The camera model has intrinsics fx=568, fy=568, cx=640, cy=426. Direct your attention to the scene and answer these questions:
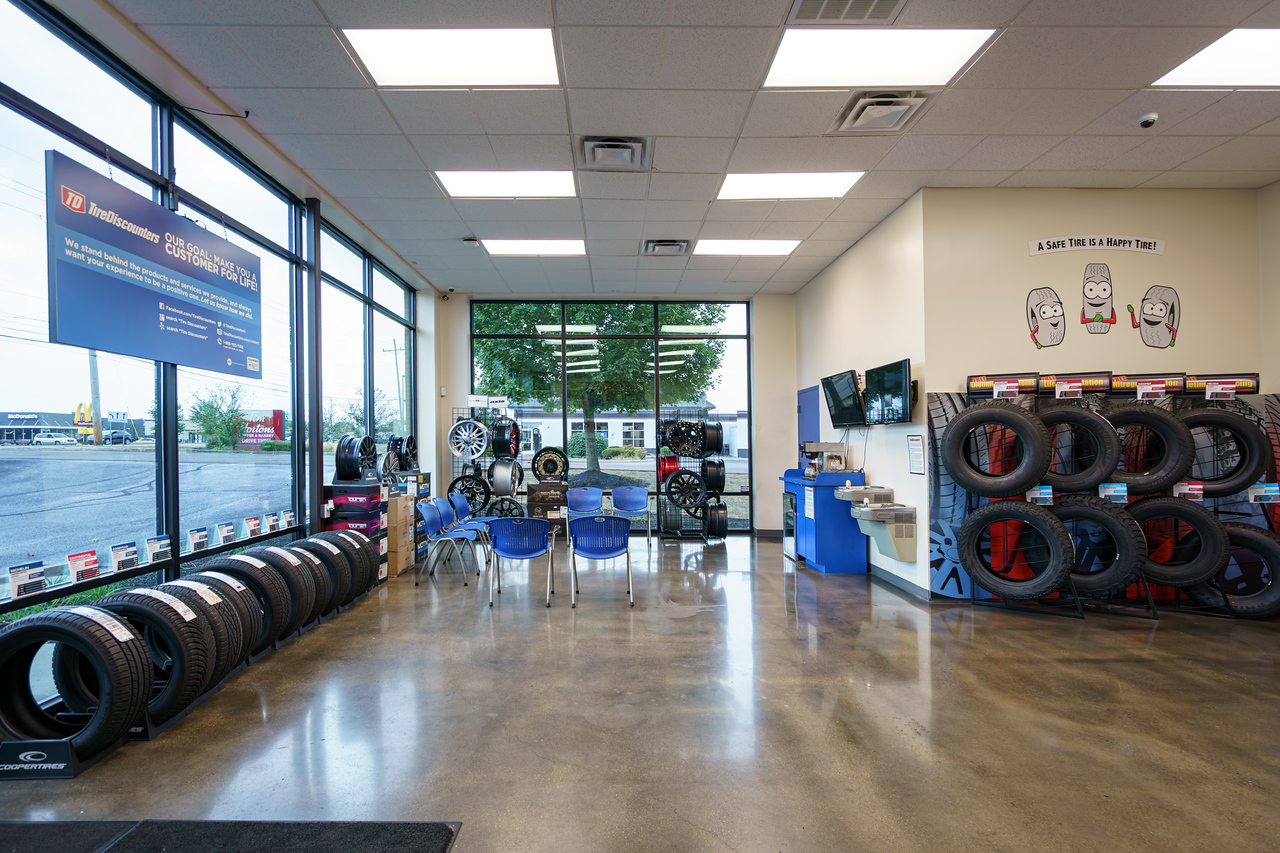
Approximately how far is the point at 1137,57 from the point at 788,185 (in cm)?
239

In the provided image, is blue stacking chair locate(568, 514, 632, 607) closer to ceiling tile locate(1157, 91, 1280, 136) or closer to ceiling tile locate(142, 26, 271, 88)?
ceiling tile locate(142, 26, 271, 88)

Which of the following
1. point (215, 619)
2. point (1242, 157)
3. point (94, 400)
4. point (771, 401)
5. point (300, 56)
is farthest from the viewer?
point (771, 401)

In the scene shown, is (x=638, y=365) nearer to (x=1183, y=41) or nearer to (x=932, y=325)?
(x=932, y=325)

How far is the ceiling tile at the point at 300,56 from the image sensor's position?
10.4 ft

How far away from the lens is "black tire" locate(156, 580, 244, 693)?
10.0 ft

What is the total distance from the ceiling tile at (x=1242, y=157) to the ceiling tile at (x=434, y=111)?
5.71 m

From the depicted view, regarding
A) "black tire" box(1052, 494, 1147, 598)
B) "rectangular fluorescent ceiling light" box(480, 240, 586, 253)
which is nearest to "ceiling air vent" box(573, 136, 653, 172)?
"rectangular fluorescent ceiling light" box(480, 240, 586, 253)

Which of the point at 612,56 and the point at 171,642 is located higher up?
the point at 612,56

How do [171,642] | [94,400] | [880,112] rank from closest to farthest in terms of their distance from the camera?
1. [171,642]
2. [94,400]
3. [880,112]

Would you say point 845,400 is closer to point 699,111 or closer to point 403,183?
point 699,111

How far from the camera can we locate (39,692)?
2914 mm

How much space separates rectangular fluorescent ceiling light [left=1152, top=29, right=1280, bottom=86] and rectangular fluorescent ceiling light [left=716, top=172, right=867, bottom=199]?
200cm

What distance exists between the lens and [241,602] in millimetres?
3365

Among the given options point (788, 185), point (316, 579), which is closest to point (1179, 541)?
point (788, 185)
